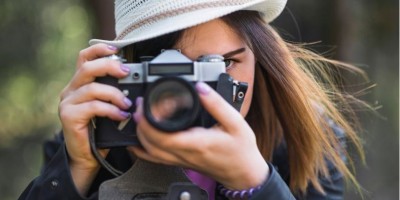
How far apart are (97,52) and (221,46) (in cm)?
21

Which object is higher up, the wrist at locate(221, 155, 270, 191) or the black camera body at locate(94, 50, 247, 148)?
the black camera body at locate(94, 50, 247, 148)

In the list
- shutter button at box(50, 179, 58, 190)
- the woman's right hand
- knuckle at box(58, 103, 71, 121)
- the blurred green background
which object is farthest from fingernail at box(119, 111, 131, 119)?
the blurred green background

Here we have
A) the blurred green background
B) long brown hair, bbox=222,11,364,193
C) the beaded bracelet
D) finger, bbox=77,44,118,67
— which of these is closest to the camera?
the beaded bracelet

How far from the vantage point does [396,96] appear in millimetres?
3215

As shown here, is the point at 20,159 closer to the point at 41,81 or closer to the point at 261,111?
the point at 41,81

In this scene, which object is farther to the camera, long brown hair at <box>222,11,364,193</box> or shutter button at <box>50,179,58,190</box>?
long brown hair at <box>222,11,364,193</box>

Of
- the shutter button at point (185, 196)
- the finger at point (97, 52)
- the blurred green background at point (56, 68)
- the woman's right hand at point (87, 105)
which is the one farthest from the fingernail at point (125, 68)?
the blurred green background at point (56, 68)

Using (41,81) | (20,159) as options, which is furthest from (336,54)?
(20,159)

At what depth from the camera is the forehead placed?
1.08 meters

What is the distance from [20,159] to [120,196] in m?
2.33

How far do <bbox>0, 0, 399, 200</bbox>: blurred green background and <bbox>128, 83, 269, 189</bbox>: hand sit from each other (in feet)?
7.05

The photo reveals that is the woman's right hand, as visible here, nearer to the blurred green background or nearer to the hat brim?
the hat brim

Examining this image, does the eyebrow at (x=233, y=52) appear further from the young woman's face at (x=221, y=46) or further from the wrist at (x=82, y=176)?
the wrist at (x=82, y=176)

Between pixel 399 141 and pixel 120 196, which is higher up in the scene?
pixel 120 196
